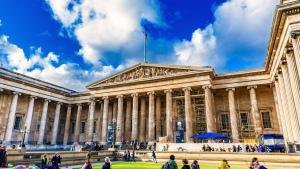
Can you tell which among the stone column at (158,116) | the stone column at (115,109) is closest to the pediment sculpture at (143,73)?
the stone column at (158,116)

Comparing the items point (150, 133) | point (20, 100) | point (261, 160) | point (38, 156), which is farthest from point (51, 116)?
point (261, 160)

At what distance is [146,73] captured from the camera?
36.5m

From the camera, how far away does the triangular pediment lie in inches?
1315

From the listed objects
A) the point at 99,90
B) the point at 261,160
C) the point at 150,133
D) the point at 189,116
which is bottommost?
the point at 261,160

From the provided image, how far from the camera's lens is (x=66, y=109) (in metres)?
47.9

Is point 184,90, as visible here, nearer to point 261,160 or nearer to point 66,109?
point 261,160

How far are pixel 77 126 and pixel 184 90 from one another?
21870 millimetres

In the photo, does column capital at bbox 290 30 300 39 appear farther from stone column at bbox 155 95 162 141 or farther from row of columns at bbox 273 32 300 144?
stone column at bbox 155 95 162 141

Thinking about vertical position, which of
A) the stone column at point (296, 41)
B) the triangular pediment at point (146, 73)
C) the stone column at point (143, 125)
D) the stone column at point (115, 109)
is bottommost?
the stone column at point (143, 125)

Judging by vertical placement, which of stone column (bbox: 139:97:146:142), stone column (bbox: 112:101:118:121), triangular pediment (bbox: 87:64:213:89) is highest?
triangular pediment (bbox: 87:64:213:89)

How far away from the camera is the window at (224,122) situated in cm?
3494

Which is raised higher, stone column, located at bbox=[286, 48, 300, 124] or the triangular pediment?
the triangular pediment

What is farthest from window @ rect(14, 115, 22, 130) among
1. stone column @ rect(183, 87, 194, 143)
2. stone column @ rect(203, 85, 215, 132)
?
stone column @ rect(203, 85, 215, 132)

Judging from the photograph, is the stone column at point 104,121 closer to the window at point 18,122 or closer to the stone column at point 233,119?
the window at point 18,122
